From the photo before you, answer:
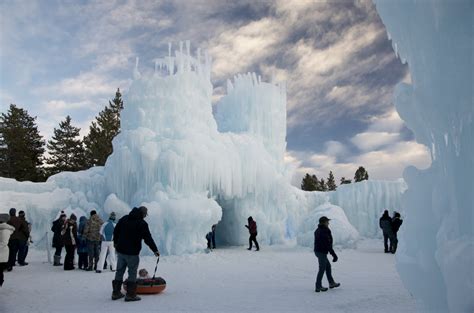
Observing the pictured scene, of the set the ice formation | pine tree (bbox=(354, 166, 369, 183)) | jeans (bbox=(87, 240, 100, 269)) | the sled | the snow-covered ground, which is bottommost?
the snow-covered ground

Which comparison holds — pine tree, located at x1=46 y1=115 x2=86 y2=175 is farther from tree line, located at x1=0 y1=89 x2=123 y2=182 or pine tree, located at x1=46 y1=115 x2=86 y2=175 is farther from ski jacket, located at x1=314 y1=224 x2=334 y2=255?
ski jacket, located at x1=314 y1=224 x2=334 y2=255

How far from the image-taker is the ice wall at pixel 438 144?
17.5ft

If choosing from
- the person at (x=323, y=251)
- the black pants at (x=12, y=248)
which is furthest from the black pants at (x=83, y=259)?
the person at (x=323, y=251)

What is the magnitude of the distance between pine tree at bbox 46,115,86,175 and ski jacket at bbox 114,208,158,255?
3809 centimetres

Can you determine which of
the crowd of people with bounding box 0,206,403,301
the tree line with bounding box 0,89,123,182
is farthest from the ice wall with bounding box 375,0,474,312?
the tree line with bounding box 0,89,123,182

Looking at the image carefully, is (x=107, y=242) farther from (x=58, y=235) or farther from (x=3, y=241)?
(x=3, y=241)

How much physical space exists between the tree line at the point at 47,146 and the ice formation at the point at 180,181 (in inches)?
737

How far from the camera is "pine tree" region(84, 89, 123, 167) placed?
4292cm

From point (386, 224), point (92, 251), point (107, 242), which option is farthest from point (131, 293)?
point (386, 224)

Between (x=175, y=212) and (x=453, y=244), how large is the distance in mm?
12506

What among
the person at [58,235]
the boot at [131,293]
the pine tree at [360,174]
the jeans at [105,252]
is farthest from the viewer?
the pine tree at [360,174]

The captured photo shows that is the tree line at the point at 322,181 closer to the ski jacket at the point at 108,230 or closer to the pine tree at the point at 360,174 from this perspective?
the pine tree at the point at 360,174

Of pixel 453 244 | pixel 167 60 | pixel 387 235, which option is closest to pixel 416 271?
pixel 453 244

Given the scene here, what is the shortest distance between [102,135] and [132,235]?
130 ft
